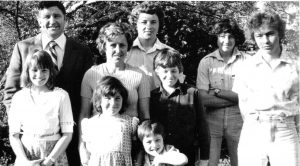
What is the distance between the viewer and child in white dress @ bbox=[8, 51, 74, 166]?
390 cm

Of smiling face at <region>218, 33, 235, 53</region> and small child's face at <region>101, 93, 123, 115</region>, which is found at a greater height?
smiling face at <region>218, 33, 235, 53</region>

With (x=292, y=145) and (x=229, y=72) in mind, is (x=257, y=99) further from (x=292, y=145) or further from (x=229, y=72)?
(x=229, y=72)

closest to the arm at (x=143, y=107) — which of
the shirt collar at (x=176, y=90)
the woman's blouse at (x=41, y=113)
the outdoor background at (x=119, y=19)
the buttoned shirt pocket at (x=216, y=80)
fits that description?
the shirt collar at (x=176, y=90)

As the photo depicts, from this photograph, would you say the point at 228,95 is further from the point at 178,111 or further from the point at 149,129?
the point at 149,129

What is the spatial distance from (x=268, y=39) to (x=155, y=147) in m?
1.32

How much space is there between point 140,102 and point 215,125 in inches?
48.1

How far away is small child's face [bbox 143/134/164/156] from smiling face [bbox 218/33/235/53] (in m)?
1.65

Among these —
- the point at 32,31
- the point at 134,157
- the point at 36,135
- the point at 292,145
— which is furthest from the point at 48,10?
the point at 32,31

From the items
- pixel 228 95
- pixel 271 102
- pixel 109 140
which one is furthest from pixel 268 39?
pixel 109 140

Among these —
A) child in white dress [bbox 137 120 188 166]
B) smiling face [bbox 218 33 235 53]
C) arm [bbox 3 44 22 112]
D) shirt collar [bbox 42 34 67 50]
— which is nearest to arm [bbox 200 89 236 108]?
smiling face [bbox 218 33 235 53]

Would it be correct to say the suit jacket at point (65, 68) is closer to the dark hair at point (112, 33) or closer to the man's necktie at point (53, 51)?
the man's necktie at point (53, 51)

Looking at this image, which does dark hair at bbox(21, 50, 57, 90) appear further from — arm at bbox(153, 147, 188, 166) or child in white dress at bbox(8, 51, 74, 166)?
arm at bbox(153, 147, 188, 166)

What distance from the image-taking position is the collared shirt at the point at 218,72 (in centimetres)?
513

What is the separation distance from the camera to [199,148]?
428cm
